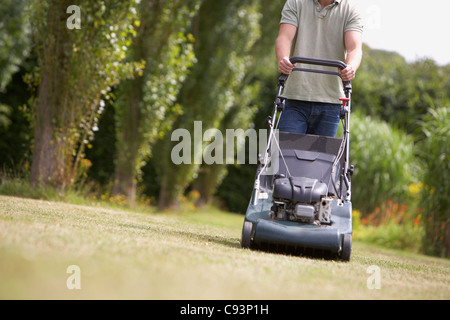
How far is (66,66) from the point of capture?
270 inches

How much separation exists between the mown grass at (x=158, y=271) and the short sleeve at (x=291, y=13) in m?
1.94

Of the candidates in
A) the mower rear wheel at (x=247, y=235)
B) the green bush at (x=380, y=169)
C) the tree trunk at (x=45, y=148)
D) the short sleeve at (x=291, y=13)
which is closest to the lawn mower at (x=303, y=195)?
the mower rear wheel at (x=247, y=235)

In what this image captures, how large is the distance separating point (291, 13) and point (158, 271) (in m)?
2.78

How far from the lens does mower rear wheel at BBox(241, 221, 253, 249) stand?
13.3 ft

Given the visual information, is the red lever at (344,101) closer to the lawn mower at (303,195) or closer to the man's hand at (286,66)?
the lawn mower at (303,195)

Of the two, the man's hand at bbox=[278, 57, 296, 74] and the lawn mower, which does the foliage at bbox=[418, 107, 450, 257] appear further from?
the man's hand at bbox=[278, 57, 296, 74]

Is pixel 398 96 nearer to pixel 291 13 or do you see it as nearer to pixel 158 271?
pixel 291 13

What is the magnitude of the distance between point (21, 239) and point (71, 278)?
67 centimetres

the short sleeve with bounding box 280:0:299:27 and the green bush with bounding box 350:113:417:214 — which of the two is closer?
the short sleeve with bounding box 280:0:299:27

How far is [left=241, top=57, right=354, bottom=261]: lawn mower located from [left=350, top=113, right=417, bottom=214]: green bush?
293 inches

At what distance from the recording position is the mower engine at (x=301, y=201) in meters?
3.92

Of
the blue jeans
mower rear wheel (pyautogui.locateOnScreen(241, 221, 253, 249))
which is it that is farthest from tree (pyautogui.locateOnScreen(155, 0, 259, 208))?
mower rear wheel (pyautogui.locateOnScreen(241, 221, 253, 249))

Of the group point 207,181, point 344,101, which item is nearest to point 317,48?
point 344,101

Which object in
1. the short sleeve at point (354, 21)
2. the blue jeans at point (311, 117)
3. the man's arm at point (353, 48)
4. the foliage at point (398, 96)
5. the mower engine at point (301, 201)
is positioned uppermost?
the foliage at point (398, 96)
